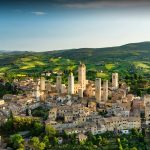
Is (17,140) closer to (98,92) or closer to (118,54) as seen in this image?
(98,92)

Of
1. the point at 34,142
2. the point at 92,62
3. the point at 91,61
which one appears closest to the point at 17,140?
the point at 34,142

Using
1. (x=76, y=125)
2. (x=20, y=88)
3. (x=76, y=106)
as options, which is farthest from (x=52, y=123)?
(x=20, y=88)

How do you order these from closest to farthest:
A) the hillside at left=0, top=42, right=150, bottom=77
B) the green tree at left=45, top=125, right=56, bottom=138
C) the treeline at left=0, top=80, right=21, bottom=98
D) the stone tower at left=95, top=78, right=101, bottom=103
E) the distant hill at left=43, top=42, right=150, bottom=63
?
the green tree at left=45, top=125, right=56, bottom=138 → the stone tower at left=95, top=78, right=101, bottom=103 → the treeline at left=0, top=80, right=21, bottom=98 → the hillside at left=0, top=42, right=150, bottom=77 → the distant hill at left=43, top=42, right=150, bottom=63

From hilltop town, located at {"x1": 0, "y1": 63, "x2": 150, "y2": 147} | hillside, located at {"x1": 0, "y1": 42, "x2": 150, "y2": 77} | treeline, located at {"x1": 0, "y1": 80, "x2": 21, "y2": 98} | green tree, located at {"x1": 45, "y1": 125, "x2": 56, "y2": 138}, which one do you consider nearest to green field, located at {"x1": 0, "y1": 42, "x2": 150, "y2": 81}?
hillside, located at {"x1": 0, "y1": 42, "x2": 150, "y2": 77}

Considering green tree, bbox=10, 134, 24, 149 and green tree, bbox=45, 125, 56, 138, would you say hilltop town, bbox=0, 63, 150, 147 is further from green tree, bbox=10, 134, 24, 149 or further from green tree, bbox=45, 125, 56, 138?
green tree, bbox=10, 134, 24, 149

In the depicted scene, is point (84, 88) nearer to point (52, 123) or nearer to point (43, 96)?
point (43, 96)

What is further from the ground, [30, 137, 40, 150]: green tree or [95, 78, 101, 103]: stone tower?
[95, 78, 101, 103]: stone tower

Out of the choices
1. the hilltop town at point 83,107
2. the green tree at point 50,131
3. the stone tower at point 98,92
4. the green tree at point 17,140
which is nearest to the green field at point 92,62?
the hilltop town at point 83,107
